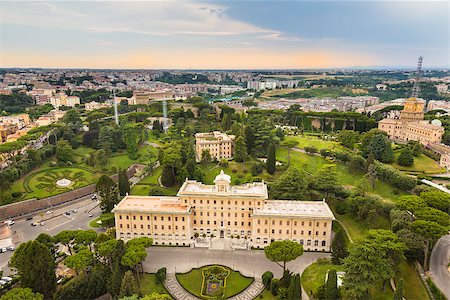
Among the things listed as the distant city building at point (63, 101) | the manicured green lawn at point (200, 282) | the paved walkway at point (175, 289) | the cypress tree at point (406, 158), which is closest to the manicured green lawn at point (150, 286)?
the paved walkway at point (175, 289)

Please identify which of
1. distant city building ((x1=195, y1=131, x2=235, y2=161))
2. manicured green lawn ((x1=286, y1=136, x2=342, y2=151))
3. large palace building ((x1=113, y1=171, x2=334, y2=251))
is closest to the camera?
large palace building ((x1=113, y1=171, x2=334, y2=251))

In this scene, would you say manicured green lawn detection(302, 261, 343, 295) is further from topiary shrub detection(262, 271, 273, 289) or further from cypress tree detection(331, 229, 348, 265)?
topiary shrub detection(262, 271, 273, 289)

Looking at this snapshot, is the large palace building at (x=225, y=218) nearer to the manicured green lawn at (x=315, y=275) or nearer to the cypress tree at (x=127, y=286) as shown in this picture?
the manicured green lawn at (x=315, y=275)

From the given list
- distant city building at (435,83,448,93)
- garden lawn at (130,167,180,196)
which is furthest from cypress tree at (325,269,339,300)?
distant city building at (435,83,448,93)

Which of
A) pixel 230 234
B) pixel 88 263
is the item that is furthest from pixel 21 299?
pixel 230 234

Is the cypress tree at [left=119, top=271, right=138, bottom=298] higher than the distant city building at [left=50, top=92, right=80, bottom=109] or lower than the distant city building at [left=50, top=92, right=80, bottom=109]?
lower

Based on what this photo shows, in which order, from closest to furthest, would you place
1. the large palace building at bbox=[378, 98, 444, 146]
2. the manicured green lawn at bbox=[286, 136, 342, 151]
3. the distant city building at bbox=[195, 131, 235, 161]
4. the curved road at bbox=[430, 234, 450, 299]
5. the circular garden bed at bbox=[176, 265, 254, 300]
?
the curved road at bbox=[430, 234, 450, 299] < the circular garden bed at bbox=[176, 265, 254, 300] < the distant city building at bbox=[195, 131, 235, 161] < the manicured green lawn at bbox=[286, 136, 342, 151] < the large palace building at bbox=[378, 98, 444, 146]

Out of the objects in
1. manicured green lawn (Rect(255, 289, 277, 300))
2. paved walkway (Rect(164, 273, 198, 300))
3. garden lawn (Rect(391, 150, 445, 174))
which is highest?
garden lawn (Rect(391, 150, 445, 174))

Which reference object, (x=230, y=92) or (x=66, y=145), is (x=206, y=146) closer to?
(x=66, y=145)
